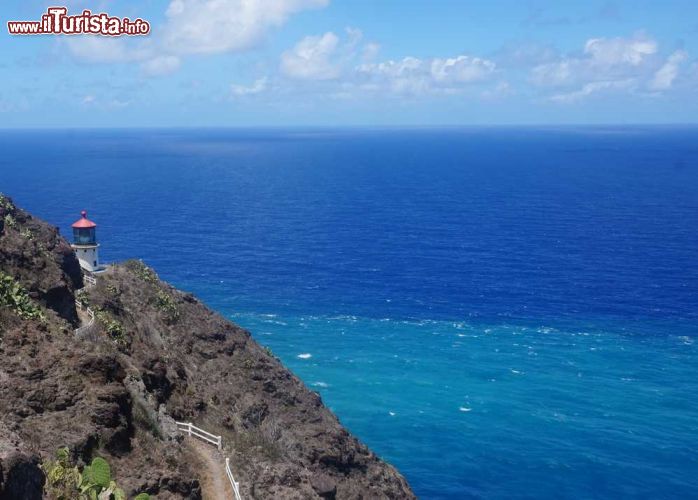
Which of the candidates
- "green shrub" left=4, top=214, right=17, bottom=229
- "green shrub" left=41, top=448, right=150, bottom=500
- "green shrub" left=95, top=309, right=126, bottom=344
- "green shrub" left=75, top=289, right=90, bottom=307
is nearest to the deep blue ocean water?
"green shrub" left=95, top=309, right=126, bottom=344

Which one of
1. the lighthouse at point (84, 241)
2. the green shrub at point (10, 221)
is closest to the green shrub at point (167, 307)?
the green shrub at point (10, 221)

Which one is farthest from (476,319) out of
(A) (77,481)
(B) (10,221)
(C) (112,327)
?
(A) (77,481)

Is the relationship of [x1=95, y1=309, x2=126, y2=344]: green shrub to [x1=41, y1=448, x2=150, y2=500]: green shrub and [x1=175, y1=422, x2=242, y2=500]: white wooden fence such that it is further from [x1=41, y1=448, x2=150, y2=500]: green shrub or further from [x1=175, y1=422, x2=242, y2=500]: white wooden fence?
[x1=41, y1=448, x2=150, y2=500]: green shrub

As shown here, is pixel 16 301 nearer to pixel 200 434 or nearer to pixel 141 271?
pixel 200 434

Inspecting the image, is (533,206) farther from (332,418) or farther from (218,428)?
(218,428)

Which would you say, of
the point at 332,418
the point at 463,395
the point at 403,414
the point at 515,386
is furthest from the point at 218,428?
the point at 515,386

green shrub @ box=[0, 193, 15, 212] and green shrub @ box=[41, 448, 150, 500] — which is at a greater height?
green shrub @ box=[0, 193, 15, 212]

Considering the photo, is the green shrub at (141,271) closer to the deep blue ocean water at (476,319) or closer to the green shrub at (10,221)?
the green shrub at (10,221)
